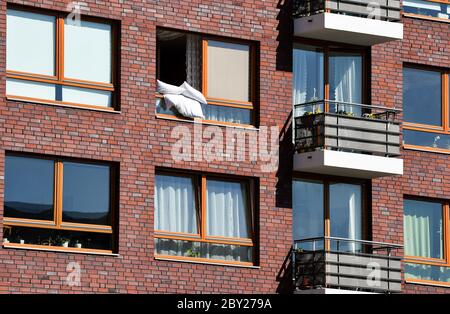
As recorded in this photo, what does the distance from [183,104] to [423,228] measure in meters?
6.43

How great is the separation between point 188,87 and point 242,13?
6.66 ft

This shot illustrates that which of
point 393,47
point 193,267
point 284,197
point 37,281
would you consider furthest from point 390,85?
point 37,281

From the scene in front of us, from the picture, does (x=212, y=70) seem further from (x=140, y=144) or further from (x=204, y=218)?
(x=204, y=218)

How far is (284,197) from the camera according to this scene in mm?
38000

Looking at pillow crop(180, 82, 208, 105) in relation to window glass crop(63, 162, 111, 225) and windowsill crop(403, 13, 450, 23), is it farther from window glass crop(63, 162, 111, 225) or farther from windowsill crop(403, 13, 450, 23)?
windowsill crop(403, 13, 450, 23)

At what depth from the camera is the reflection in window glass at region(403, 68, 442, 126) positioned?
40.3 meters

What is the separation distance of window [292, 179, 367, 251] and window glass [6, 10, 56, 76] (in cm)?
607

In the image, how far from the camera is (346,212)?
1539 inches

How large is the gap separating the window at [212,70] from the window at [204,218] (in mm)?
1387

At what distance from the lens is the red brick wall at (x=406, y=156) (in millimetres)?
39250

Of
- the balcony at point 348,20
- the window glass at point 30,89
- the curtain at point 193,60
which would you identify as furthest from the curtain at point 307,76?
the window glass at point 30,89

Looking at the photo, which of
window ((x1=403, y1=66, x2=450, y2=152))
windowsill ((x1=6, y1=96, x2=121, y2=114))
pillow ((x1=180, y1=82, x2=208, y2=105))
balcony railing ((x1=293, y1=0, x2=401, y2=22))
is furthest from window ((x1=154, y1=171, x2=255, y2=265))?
window ((x1=403, y1=66, x2=450, y2=152))

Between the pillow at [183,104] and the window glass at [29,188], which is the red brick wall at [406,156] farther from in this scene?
the window glass at [29,188]

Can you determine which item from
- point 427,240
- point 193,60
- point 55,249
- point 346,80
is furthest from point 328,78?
point 55,249
